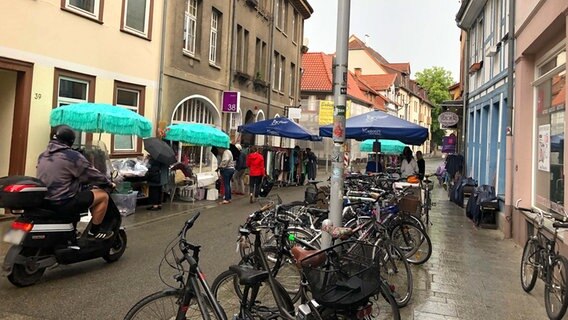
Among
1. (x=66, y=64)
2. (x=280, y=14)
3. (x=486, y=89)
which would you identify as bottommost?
(x=66, y=64)

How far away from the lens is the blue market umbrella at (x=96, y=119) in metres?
9.66

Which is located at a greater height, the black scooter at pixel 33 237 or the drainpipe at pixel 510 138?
the drainpipe at pixel 510 138

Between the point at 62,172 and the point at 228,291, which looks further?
the point at 62,172

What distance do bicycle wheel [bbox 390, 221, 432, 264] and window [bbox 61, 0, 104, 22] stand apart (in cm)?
888

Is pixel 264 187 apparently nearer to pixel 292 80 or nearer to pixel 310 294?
pixel 310 294

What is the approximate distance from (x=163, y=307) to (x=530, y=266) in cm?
474

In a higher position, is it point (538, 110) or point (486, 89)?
point (486, 89)

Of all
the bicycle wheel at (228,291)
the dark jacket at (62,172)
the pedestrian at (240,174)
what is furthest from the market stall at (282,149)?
the bicycle wheel at (228,291)

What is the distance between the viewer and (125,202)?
35.4ft

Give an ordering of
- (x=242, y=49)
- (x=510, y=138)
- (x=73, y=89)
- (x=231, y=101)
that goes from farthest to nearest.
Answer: (x=242, y=49)
(x=231, y=101)
(x=73, y=89)
(x=510, y=138)

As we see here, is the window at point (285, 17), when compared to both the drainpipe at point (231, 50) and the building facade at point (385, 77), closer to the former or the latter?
the drainpipe at point (231, 50)

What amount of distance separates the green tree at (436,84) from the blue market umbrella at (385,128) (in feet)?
216

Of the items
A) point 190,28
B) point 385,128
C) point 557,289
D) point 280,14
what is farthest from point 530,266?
point 280,14

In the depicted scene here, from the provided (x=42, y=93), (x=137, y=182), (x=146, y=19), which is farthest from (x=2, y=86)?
(x=146, y=19)
